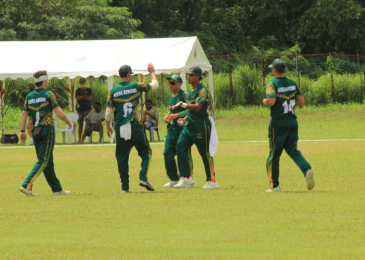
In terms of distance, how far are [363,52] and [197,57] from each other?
923 inches

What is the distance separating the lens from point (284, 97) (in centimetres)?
1345

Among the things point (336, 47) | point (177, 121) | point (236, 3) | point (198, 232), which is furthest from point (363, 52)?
point (198, 232)

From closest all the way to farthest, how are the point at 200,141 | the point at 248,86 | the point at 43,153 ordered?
the point at 43,153 < the point at 200,141 < the point at 248,86

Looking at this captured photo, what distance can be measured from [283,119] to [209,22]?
39.6 metres

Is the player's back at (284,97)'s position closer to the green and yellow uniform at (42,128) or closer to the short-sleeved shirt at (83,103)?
the green and yellow uniform at (42,128)

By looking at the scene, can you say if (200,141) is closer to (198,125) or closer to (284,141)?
(198,125)

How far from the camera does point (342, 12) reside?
157 feet

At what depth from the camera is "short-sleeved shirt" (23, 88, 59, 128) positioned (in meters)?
13.8

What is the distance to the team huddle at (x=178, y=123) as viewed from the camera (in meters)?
13.5

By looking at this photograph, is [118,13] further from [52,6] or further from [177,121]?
[177,121]

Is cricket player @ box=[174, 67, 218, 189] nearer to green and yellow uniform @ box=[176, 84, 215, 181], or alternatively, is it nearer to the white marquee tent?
green and yellow uniform @ box=[176, 84, 215, 181]

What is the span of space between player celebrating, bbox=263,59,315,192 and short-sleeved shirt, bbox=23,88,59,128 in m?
3.18

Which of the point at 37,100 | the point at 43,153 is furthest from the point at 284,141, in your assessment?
the point at 37,100

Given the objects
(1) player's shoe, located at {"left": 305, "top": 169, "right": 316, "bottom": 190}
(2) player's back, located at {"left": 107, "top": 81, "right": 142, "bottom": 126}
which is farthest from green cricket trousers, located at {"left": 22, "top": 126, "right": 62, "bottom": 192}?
(1) player's shoe, located at {"left": 305, "top": 169, "right": 316, "bottom": 190}
